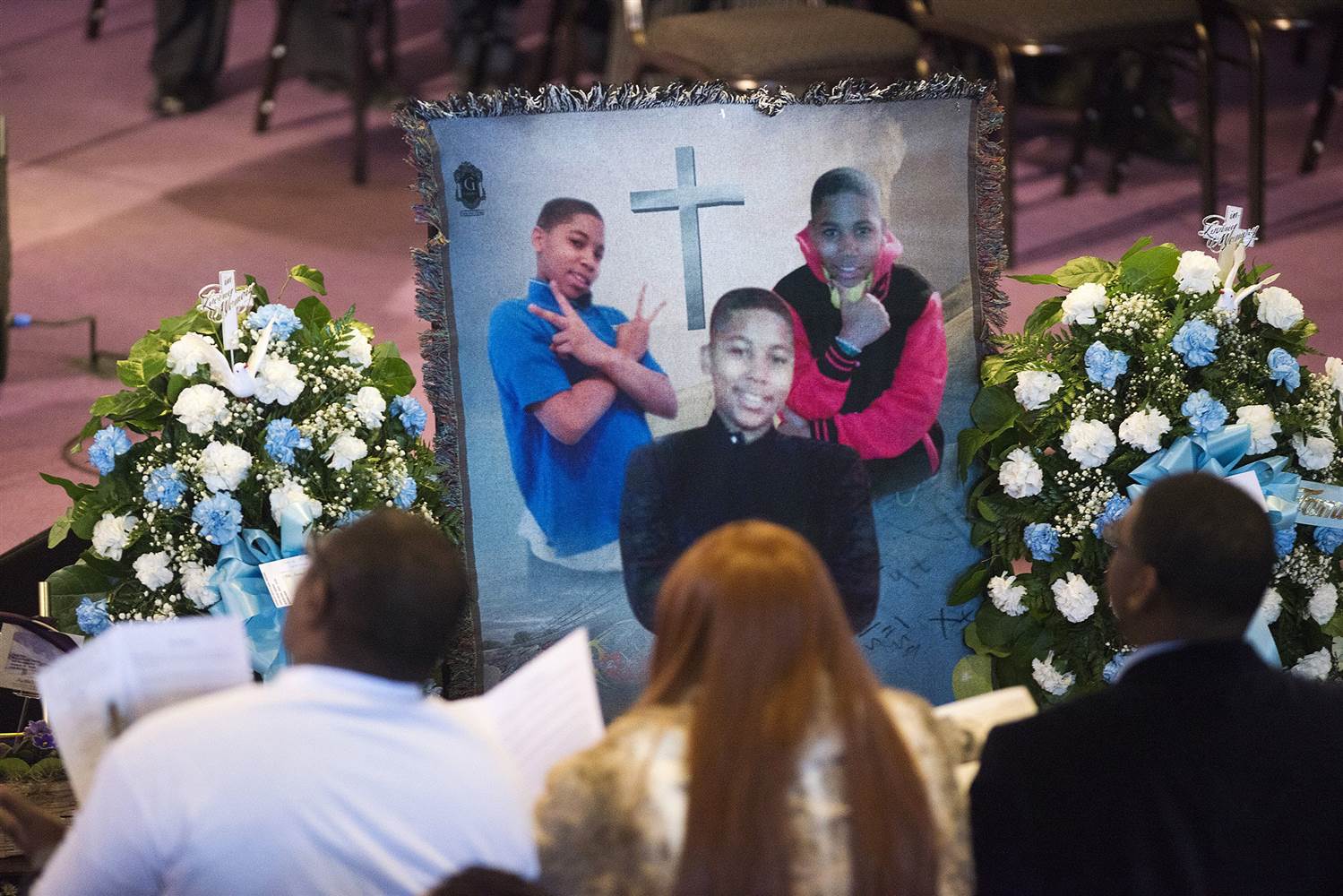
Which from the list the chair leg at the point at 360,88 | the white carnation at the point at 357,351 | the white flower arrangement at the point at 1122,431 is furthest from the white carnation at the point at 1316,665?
the chair leg at the point at 360,88

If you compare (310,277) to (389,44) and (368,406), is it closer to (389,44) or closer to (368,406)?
(368,406)

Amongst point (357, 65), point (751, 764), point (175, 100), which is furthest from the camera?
point (175, 100)

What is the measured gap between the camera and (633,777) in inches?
55.9

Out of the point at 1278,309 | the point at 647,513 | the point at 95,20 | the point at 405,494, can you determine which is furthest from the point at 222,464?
the point at 95,20

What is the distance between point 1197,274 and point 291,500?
4.67 feet

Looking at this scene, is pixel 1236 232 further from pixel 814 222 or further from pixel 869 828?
pixel 869 828

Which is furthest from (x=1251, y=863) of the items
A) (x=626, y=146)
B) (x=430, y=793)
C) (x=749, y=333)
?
(x=626, y=146)

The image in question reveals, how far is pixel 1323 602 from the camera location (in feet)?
8.33

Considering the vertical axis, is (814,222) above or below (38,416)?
above

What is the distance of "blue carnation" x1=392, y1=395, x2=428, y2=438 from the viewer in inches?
99.2

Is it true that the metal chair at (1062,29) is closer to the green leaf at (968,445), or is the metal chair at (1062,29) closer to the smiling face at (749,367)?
the green leaf at (968,445)

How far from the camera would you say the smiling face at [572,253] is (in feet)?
8.04

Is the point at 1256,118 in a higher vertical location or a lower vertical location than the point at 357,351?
higher

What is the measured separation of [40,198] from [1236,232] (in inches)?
150
